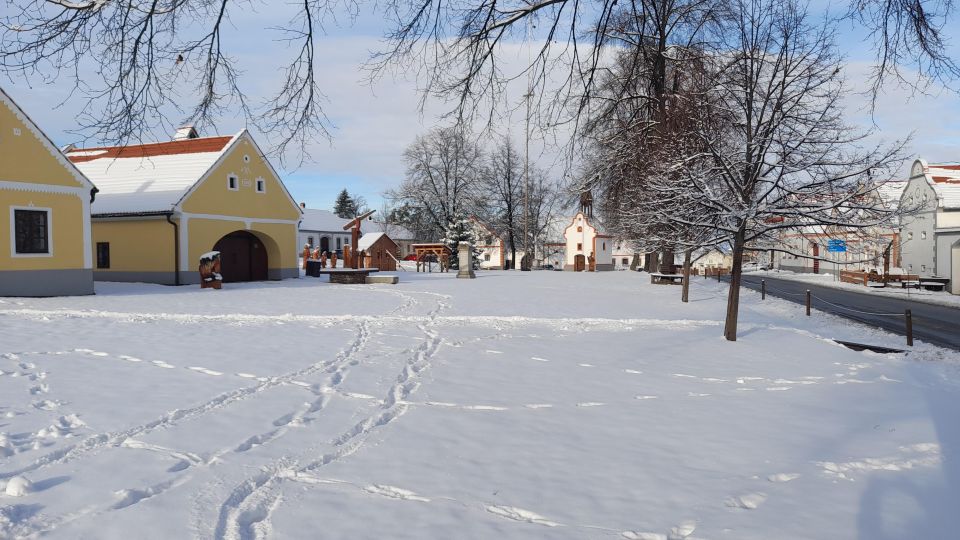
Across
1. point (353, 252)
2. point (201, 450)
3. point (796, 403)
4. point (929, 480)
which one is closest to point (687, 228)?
point (796, 403)

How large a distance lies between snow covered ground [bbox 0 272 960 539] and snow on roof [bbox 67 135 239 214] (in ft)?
45.6

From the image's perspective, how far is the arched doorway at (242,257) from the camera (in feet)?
89.9

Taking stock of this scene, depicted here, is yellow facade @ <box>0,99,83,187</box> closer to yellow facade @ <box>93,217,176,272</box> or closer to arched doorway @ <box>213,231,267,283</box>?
yellow facade @ <box>93,217,176,272</box>

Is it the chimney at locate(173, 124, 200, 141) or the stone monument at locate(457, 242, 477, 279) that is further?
the stone monument at locate(457, 242, 477, 279)

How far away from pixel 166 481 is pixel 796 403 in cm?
687

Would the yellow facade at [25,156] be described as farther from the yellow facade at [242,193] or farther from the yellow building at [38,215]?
the yellow facade at [242,193]

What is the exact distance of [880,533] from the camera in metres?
3.92

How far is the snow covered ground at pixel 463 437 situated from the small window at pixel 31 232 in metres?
8.04

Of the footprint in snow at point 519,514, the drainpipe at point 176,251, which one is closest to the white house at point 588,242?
the drainpipe at point 176,251

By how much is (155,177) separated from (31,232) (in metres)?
8.20

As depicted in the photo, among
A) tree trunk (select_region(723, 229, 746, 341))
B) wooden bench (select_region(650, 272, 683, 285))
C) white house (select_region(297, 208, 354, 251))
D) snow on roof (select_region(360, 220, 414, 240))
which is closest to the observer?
tree trunk (select_region(723, 229, 746, 341))

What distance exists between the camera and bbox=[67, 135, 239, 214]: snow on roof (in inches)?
972

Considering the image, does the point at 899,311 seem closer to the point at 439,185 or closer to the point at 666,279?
the point at 666,279

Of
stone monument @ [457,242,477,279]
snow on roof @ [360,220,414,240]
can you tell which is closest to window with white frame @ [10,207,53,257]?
stone monument @ [457,242,477,279]
